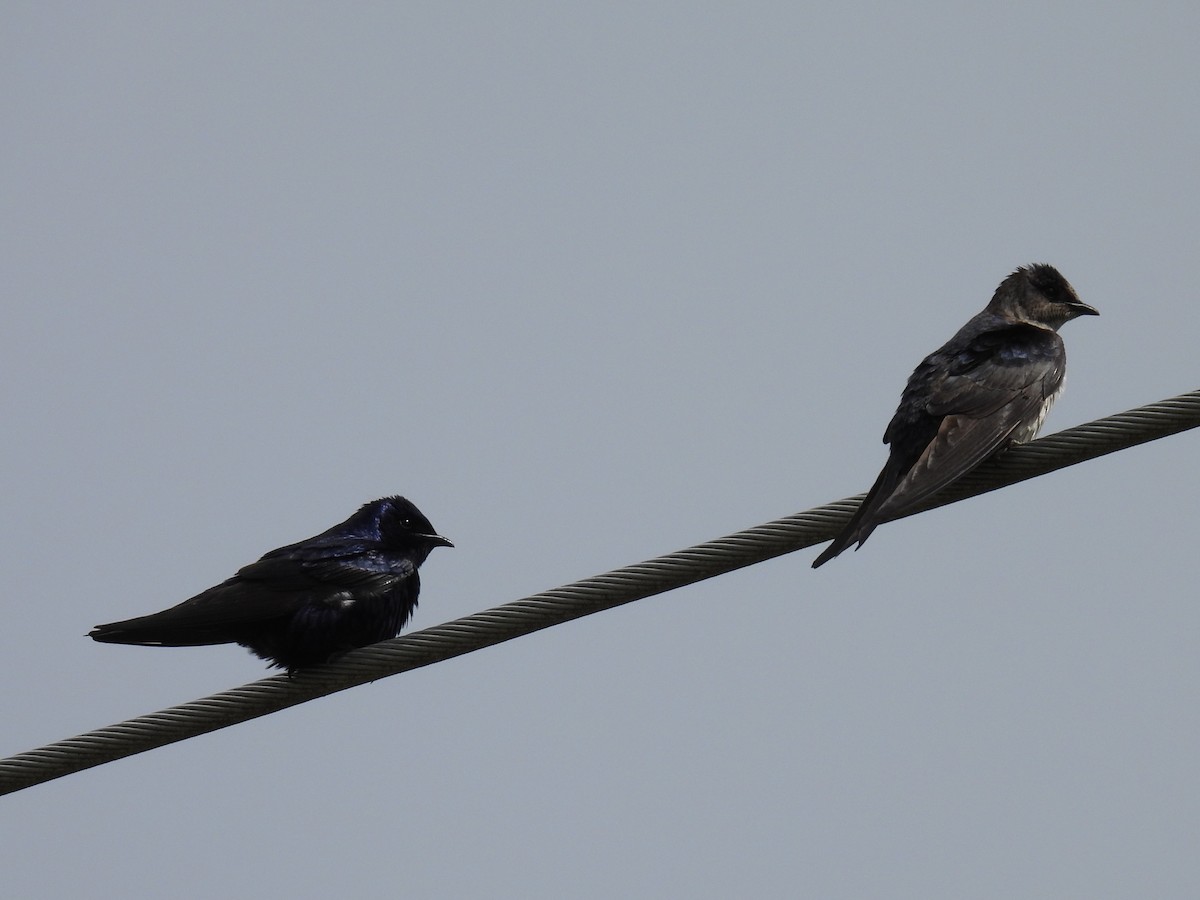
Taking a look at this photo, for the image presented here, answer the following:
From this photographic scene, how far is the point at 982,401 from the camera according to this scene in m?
6.57

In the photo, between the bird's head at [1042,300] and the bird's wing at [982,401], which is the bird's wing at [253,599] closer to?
the bird's wing at [982,401]

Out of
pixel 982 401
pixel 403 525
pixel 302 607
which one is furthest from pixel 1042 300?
pixel 302 607

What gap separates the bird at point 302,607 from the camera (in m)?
6.39

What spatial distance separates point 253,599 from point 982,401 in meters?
2.96

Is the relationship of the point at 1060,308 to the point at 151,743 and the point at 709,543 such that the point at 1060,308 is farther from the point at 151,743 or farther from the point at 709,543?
the point at 151,743

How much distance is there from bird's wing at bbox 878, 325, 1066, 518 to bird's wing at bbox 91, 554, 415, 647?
2249mm

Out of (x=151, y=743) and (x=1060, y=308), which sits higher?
(x=1060, y=308)

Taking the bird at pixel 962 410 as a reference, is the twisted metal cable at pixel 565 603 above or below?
below

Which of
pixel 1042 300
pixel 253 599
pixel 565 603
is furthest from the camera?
pixel 1042 300

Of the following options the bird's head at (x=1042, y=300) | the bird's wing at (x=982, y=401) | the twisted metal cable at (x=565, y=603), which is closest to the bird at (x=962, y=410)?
the bird's wing at (x=982, y=401)

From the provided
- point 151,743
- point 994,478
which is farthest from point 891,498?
point 151,743

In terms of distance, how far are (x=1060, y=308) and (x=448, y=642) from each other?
448 cm

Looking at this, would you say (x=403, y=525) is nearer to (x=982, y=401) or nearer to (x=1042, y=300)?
(x=982, y=401)

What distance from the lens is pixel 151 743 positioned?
207 inches
